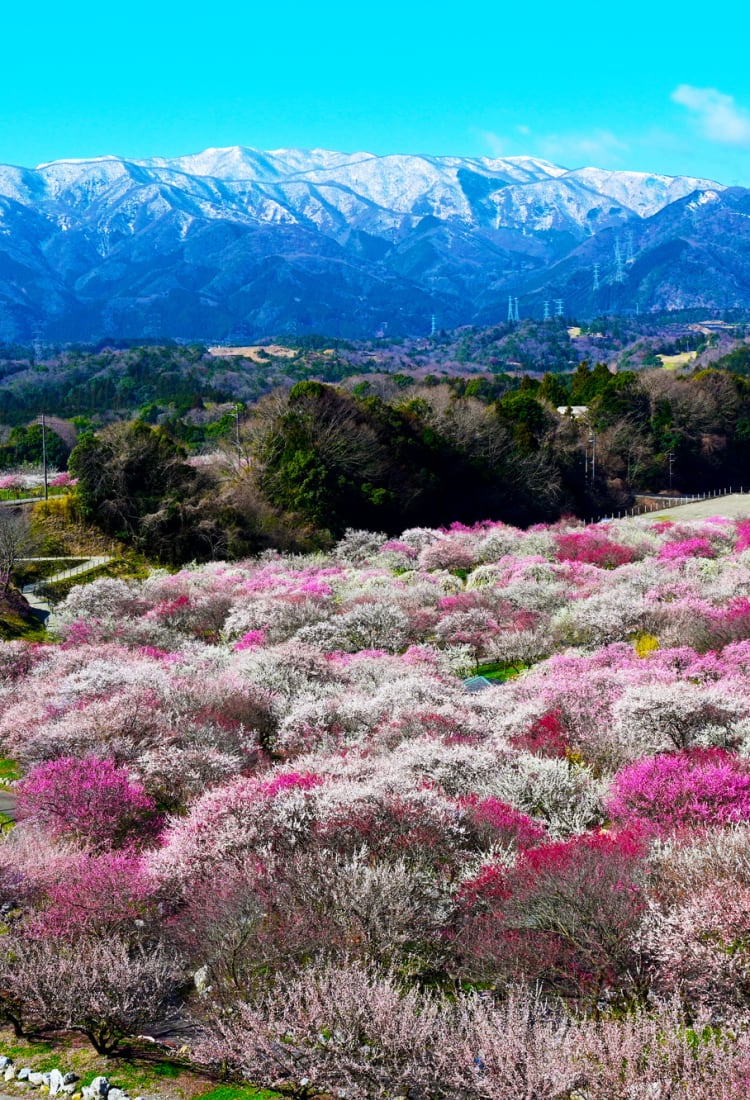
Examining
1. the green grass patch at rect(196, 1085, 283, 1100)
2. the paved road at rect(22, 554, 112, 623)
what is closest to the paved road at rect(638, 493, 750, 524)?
the paved road at rect(22, 554, 112, 623)

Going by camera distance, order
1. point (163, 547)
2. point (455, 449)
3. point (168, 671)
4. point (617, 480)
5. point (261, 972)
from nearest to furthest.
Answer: point (261, 972), point (168, 671), point (163, 547), point (455, 449), point (617, 480)

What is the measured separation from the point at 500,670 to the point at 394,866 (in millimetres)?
13786

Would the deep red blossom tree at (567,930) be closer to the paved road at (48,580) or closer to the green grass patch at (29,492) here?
the paved road at (48,580)

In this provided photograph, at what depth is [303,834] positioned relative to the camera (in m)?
11.0

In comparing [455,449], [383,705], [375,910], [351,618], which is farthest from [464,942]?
[455,449]

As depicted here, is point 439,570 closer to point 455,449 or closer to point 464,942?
point 455,449

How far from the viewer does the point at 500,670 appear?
77.4 feet

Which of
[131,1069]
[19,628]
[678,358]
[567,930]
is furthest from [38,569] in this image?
[678,358]

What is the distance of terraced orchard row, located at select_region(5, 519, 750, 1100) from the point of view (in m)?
7.57

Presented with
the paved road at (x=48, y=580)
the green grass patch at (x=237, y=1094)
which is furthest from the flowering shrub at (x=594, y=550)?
the green grass patch at (x=237, y=1094)

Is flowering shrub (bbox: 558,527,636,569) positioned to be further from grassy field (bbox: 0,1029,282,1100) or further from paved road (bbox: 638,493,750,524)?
grassy field (bbox: 0,1029,282,1100)

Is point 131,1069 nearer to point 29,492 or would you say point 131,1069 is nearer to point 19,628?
point 19,628

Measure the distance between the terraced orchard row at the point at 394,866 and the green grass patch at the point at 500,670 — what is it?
1.55 metres

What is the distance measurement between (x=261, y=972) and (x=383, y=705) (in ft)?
27.5
